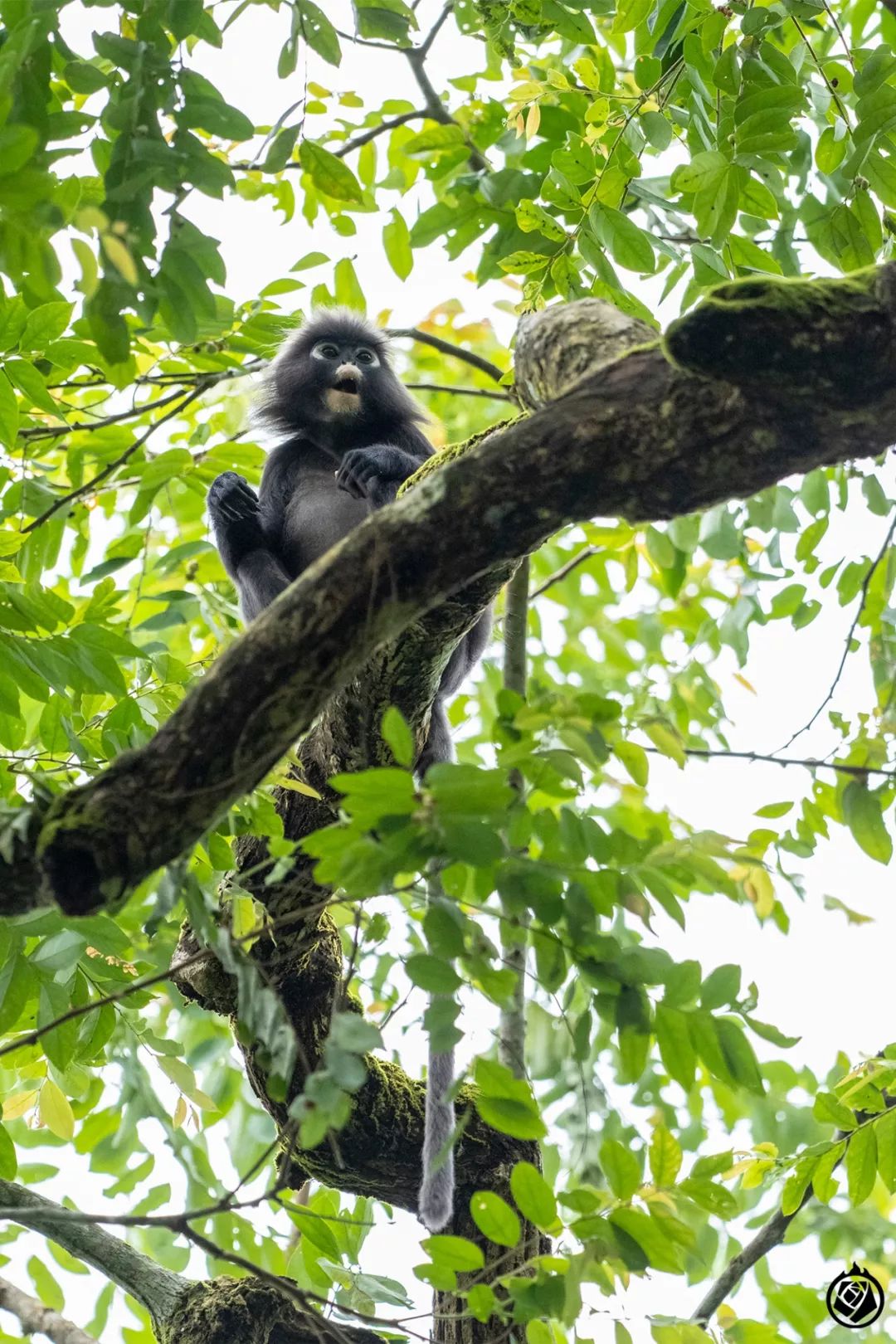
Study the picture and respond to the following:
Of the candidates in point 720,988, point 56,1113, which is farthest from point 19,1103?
point 720,988

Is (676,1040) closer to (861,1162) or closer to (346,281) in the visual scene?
(861,1162)

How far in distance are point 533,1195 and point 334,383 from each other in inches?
143

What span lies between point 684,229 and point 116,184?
7.30ft

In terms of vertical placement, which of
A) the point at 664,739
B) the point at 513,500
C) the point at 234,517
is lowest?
the point at 664,739

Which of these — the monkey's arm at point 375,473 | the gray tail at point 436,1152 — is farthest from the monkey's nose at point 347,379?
the gray tail at point 436,1152

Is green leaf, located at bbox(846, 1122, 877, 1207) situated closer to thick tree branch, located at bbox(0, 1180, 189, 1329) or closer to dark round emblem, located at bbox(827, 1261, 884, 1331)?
dark round emblem, located at bbox(827, 1261, 884, 1331)

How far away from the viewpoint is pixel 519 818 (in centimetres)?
157

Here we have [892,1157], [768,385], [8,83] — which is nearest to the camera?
[768,385]

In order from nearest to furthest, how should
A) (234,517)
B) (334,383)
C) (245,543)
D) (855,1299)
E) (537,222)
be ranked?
(537,222), (855,1299), (234,517), (245,543), (334,383)

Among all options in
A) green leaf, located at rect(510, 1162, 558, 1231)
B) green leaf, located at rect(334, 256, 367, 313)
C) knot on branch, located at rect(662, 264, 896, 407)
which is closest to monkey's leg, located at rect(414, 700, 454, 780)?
green leaf, located at rect(334, 256, 367, 313)

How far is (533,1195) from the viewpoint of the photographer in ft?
5.45

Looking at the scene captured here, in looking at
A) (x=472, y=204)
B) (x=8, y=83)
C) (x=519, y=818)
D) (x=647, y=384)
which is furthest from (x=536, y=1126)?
(x=472, y=204)

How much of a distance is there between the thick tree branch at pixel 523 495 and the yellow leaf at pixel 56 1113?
57.9 inches

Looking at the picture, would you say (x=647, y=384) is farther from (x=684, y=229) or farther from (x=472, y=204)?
(x=684, y=229)
